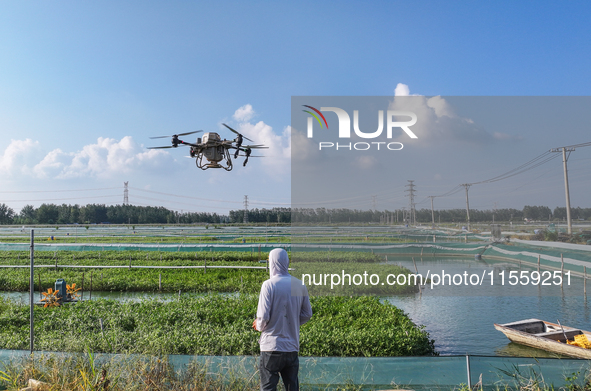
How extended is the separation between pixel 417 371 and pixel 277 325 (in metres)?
2.20

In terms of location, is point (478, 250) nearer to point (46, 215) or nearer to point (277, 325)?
point (277, 325)

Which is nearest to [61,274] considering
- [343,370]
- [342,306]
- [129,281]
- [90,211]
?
[129,281]

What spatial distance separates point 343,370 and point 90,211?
91556 mm

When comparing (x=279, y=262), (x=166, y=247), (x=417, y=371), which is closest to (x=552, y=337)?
(x=417, y=371)

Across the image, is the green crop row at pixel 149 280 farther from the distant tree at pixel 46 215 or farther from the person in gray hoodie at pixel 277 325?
the distant tree at pixel 46 215

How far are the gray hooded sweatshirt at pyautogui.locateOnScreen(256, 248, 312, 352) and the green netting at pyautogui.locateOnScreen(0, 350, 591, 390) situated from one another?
1340mm

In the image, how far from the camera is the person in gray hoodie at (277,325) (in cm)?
323

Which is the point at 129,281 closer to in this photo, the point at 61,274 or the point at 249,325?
the point at 61,274

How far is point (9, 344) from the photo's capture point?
6.98 meters

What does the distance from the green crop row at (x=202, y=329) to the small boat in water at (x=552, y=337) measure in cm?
215

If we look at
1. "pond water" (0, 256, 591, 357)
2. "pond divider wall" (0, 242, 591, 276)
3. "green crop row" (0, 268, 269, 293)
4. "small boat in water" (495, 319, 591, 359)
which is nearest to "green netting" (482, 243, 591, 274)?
"pond divider wall" (0, 242, 591, 276)

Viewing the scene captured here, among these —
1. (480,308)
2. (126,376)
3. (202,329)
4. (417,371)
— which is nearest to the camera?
(126,376)

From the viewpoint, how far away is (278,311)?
3.25 meters

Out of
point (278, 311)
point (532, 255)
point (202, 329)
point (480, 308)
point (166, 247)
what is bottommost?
point (480, 308)
